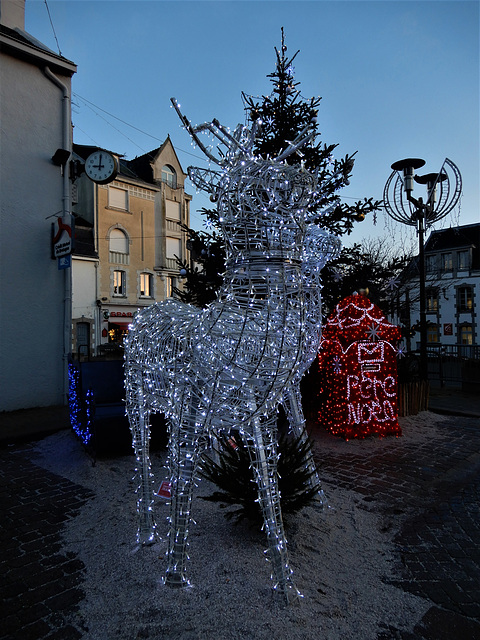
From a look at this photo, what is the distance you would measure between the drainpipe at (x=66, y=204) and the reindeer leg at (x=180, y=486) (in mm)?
7213

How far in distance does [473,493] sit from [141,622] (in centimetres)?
397

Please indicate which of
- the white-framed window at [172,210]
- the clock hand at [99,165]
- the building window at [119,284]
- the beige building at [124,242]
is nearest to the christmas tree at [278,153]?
the clock hand at [99,165]

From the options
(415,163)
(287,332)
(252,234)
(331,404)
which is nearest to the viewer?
(287,332)

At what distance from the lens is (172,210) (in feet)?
90.0

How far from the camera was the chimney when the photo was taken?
9.78 m

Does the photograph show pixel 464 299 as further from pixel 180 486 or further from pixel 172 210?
pixel 180 486

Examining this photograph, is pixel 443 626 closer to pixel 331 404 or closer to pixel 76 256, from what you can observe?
pixel 331 404

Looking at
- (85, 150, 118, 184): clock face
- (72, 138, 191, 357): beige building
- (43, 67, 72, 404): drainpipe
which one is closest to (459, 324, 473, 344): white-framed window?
(72, 138, 191, 357): beige building

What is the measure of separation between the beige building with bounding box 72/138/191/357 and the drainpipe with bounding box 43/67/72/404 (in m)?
10.8

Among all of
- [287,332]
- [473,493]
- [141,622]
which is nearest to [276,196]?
[287,332]

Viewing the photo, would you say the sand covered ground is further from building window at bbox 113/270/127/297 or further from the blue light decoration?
building window at bbox 113/270/127/297

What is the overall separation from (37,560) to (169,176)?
27599 mm

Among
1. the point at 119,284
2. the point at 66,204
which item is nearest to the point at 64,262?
the point at 66,204

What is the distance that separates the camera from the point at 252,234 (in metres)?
2.37
